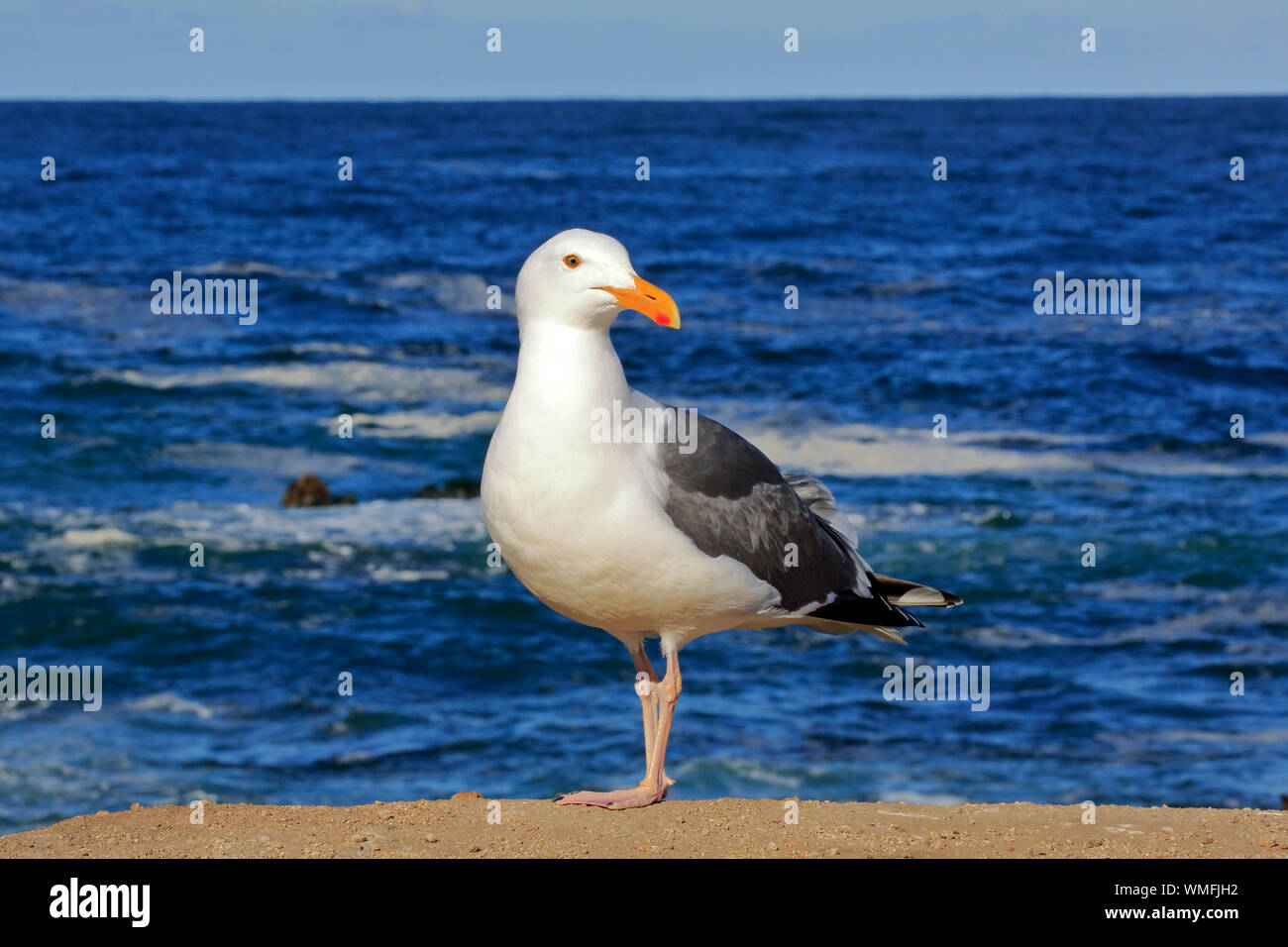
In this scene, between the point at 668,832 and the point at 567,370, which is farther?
the point at 668,832

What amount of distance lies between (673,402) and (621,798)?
20339 mm

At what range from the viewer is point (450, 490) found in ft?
70.7

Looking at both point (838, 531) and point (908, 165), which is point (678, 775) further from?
point (908, 165)

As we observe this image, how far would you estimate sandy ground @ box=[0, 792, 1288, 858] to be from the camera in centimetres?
574

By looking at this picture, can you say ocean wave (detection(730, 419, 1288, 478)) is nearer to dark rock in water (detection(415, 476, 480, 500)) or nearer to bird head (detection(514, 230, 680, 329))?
dark rock in water (detection(415, 476, 480, 500))

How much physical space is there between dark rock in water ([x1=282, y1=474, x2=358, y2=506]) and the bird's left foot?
49.2ft

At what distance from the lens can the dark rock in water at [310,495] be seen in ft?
69.0

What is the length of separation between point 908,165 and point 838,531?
68.8m

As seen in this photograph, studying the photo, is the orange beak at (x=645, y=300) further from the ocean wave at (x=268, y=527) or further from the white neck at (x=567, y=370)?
the ocean wave at (x=268, y=527)

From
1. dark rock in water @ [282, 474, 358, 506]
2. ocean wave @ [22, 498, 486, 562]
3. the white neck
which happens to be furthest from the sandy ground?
dark rock in water @ [282, 474, 358, 506]

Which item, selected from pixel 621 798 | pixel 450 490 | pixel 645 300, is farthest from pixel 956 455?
pixel 645 300

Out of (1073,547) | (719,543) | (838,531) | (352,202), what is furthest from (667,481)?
(352,202)

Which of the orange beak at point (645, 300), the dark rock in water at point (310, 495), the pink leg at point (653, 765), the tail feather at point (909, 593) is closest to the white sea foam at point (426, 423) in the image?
the dark rock in water at point (310, 495)

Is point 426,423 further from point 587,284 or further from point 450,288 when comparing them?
point 587,284
